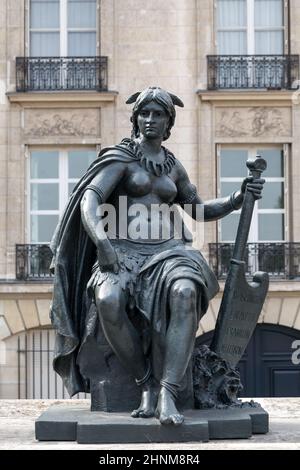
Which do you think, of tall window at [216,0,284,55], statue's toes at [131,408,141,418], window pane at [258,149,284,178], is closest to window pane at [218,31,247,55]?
tall window at [216,0,284,55]

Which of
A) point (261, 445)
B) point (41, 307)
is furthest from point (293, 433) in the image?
point (41, 307)

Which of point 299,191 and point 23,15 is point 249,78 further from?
point 23,15

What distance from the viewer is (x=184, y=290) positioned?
22.5 feet

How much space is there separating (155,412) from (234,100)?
51.4 feet

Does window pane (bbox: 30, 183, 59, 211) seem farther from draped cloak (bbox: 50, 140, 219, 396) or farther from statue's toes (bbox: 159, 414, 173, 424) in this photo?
statue's toes (bbox: 159, 414, 173, 424)

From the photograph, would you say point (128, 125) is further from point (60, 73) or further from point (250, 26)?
point (250, 26)

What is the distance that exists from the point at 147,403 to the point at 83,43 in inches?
637

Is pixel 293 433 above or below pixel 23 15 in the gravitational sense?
below

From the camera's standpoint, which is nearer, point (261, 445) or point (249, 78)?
point (261, 445)

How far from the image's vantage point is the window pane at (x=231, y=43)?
73.3 ft

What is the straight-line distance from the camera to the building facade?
21.8 metres

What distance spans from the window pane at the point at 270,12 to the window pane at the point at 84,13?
312 centimetres

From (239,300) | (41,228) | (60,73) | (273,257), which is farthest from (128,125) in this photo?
(239,300)

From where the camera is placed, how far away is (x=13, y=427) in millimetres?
7680
